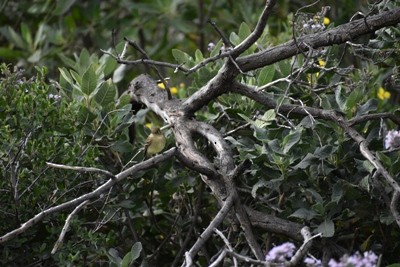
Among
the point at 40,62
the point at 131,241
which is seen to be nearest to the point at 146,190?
the point at 131,241

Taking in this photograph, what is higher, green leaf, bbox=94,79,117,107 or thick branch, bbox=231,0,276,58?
thick branch, bbox=231,0,276,58

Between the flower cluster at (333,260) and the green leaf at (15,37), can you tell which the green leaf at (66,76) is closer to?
the flower cluster at (333,260)

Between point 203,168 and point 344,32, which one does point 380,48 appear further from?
point 203,168

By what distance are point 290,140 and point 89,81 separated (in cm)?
96

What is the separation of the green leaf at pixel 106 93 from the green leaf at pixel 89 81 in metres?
0.04

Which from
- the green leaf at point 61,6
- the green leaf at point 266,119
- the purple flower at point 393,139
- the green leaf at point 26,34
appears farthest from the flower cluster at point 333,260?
the green leaf at point 61,6

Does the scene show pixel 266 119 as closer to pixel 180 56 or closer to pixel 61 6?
pixel 180 56

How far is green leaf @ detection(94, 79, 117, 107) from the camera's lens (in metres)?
3.62

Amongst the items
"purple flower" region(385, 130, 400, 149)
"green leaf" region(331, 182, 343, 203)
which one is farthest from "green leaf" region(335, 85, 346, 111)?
"purple flower" region(385, 130, 400, 149)

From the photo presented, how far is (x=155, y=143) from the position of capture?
11.6 ft

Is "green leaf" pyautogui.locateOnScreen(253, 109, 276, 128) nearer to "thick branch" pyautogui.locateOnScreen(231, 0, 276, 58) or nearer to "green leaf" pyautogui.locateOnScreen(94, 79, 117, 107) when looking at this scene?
"thick branch" pyautogui.locateOnScreen(231, 0, 276, 58)

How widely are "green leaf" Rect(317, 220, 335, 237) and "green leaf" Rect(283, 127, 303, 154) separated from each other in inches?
12.1

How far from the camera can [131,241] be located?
3762mm

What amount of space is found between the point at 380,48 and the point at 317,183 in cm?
64
